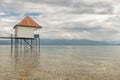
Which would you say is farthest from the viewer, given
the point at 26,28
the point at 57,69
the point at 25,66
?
the point at 26,28

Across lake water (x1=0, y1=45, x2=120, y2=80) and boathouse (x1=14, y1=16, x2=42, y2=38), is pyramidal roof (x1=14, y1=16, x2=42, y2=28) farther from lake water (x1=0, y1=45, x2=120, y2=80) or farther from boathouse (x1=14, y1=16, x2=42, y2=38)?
lake water (x1=0, y1=45, x2=120, y2=80)

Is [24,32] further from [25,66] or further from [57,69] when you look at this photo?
[57,69]

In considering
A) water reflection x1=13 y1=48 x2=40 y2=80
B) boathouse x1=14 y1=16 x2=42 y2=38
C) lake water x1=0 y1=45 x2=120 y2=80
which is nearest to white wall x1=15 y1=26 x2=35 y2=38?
boathouse x1=14 y1=16 x2=42 y2=38

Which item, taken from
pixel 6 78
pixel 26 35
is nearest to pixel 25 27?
pixel 26 35

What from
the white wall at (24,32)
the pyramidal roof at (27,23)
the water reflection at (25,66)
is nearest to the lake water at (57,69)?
the water reflection at (25,66)

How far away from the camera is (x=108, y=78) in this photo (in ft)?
48.4

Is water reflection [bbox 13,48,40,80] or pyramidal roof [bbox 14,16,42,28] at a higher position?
pyramidal roof [bbox 14,16,42,28]

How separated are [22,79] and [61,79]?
2.82m

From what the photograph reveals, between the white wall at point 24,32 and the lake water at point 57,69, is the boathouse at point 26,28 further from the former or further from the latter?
the lake water at point 57,69

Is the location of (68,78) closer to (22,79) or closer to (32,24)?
(22,79)

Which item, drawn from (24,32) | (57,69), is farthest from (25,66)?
(24,32)

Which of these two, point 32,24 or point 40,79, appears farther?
point 32,24

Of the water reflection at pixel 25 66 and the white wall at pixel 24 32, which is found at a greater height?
the white wall at pixel 24 32

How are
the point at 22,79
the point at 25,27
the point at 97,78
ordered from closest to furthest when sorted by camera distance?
the point at 22,79 → the point at 97,78 → the point at 25,27
